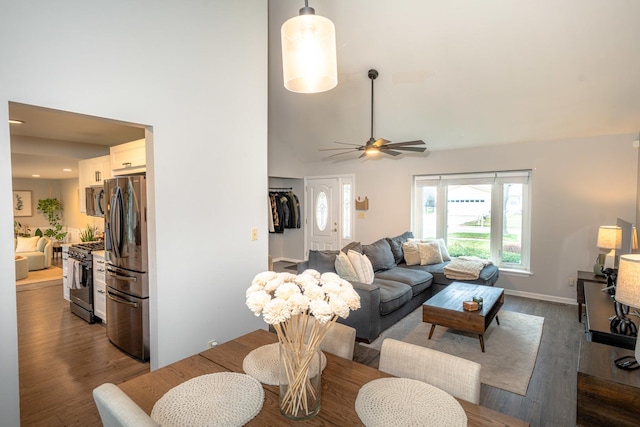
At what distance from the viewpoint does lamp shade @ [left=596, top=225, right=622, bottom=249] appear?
373 centimetres

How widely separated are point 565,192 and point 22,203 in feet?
40.5

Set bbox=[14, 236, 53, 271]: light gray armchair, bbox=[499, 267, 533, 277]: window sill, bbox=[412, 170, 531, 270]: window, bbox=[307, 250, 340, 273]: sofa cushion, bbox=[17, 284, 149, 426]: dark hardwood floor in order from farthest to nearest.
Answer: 1. bbox=[14, 236, 53, 271]: light gray armchair
2. bbox=[412, 170, 531, 270]: window
3. bbox=[499, 267, 533, 277]: window sill
4. bbox=[307, 250, 340, 273]: sofa cushion
5. bbox=[17, 284, 149, 426]: dark hardwood floor

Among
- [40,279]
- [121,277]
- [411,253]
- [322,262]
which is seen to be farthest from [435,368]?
[40,279]

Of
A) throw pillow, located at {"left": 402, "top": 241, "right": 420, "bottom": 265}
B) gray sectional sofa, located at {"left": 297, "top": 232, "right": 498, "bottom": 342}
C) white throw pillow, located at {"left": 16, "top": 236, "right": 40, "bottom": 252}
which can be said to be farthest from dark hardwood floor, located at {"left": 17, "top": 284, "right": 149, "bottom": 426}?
throw pillow, located at {"left": 402, "top": 241, "right": 420, "bottom": 265}

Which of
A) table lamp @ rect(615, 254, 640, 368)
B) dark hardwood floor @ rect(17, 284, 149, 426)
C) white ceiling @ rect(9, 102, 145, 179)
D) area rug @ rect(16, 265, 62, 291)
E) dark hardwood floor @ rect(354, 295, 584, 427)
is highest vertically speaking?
white ceiling @ rect(9, 102, 145, 179)

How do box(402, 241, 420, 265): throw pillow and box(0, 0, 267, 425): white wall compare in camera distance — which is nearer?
box(0, 0, 267, 425): white wall

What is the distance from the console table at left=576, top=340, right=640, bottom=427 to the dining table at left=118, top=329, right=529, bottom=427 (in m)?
1.19

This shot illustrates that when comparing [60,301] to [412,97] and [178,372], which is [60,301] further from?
[412,97]

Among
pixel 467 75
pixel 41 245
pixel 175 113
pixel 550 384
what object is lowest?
pixel 550 384

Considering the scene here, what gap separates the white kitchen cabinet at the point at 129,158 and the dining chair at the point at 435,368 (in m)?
2.75

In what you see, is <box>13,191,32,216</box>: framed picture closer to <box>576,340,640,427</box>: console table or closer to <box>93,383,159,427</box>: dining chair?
<box>93,383,159,427</box>: dining chair

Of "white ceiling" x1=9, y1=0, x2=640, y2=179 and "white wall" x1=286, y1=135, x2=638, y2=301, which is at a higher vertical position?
"white ceiling" x1=9, y1=0, x2=640, y2=179

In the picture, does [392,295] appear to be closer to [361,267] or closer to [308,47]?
[361,267]

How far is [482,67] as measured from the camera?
3.86 meters
